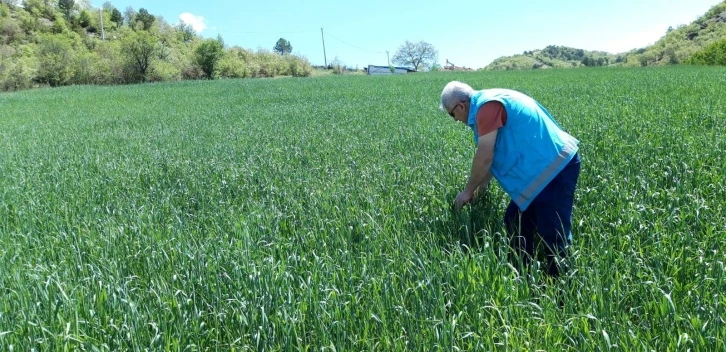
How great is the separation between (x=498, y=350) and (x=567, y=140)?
64.7 inches

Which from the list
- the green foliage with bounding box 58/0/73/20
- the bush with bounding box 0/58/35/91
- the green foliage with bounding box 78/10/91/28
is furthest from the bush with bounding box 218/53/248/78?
the green foliage with bounding box 58/0/73/20

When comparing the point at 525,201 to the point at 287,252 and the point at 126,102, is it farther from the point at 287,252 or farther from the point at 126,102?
the point at 126,102

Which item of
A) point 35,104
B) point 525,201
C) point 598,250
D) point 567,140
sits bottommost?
point 598,250

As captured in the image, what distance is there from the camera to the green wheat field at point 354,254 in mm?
2131

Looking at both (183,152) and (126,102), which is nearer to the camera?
(183,152)

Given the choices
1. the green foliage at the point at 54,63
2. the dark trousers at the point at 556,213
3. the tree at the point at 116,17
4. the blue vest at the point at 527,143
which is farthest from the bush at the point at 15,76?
the tree at the point at 116,17

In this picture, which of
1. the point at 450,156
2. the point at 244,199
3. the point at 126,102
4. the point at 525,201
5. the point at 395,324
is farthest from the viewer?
the point at 126,102

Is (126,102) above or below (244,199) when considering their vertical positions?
above

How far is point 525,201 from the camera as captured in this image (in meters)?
3.00

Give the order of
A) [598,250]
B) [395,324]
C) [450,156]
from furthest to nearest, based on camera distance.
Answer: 1. [450,156]
2. [598,250]
3. [395,324]

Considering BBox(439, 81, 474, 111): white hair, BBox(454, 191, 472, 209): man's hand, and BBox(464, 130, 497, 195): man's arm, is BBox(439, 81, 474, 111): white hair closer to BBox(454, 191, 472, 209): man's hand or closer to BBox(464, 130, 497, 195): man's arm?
BBox(464, 130, 497, 195): man's arm

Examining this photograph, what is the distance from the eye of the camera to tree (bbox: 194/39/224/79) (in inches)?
2168

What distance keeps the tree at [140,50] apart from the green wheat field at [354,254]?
46.4 metres

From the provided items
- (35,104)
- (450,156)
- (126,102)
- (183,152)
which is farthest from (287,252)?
(35,104)
